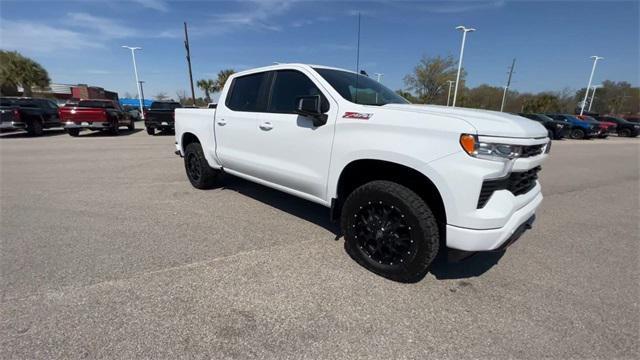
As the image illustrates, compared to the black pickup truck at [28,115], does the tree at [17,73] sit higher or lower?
higher

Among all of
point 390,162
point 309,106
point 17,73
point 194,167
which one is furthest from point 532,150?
point 17,73

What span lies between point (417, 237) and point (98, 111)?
1556 centimetres

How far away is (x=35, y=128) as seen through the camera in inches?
533

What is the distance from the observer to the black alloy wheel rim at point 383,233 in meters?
2.55

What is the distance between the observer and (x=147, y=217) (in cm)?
404

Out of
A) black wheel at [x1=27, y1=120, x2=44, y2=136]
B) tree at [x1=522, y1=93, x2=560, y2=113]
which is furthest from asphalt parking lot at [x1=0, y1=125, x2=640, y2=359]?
tree at [x1=522, y1=93, x2=560, y2=113]

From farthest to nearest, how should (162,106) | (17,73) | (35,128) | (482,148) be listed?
(17,73)
(162,106)
(35,128)
(482,148)

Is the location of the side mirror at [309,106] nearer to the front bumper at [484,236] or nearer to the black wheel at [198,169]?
the front bumper at [484,236]

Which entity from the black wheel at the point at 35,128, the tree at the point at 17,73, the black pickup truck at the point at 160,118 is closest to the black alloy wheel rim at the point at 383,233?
the black pickup truck at the point at 160,118

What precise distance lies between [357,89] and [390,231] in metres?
1.58

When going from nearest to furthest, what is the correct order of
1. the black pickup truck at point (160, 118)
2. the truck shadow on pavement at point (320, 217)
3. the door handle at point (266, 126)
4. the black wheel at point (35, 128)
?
the truck shadow on pavement at point (320, 217) < the door handle at point (266, 126) < the black wheel at point (35, 128) < the black pickup truck at point (160, 118)

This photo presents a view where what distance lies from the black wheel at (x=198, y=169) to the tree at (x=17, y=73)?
2705 inches

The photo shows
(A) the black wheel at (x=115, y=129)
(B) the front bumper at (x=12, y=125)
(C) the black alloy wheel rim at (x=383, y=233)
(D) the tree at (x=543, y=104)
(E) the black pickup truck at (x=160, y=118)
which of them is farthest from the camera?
(D) the tree at (x=543, y=104)

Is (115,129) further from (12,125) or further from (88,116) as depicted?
(12,125)
